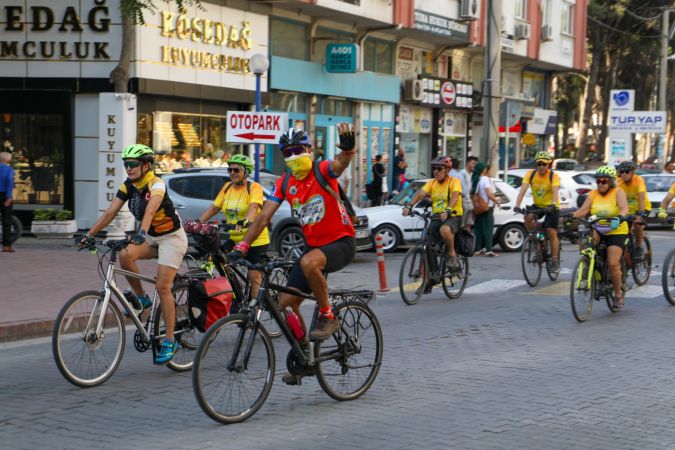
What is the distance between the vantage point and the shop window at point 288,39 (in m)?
26.1

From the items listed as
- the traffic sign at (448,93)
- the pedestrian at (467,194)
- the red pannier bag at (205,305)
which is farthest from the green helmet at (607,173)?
the traffic sign at (448,93)

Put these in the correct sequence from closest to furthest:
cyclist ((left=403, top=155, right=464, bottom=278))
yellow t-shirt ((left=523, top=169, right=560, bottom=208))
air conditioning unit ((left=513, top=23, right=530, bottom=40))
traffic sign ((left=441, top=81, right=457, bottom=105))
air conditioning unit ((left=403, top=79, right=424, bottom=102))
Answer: cyclist ((left=403, top=155, right=464, bottom=278)) < yellow t-shirt ((left=523, top=169, right=560, bottom=208)) < air conditioning unit ((left=403, top=79, right=424, bottom=102)) < traffic sign ((left=441, top=81, right=457, bottom=105)) < air conditioning unit ((left=513, top=23, right=530, bottom=40))

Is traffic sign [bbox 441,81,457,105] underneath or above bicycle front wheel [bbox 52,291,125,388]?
above

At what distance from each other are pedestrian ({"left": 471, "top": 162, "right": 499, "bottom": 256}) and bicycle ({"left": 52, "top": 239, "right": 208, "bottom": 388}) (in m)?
11.5

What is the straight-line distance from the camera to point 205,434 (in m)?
6.39

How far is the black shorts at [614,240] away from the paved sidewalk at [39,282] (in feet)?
18.4

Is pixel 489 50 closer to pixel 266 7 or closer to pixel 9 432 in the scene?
pixel 266 7

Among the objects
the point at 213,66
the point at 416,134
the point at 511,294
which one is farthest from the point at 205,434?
the point at 416,134

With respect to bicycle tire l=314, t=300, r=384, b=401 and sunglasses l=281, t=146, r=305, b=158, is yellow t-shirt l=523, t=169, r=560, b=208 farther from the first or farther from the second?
sunglasses l=281, t=146, r=305, b=158

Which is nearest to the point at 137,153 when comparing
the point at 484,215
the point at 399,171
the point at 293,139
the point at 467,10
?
the point at 293,139

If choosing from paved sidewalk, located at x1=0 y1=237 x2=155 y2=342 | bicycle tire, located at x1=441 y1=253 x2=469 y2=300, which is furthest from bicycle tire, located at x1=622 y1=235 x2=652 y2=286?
paved sidewalk, located at x1=0 y1=237 x2=155 y2=342

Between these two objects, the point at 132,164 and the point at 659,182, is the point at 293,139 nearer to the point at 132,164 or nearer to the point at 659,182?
the point at 132,164

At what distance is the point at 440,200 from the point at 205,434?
24.7ft

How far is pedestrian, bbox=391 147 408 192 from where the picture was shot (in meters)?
29.6
